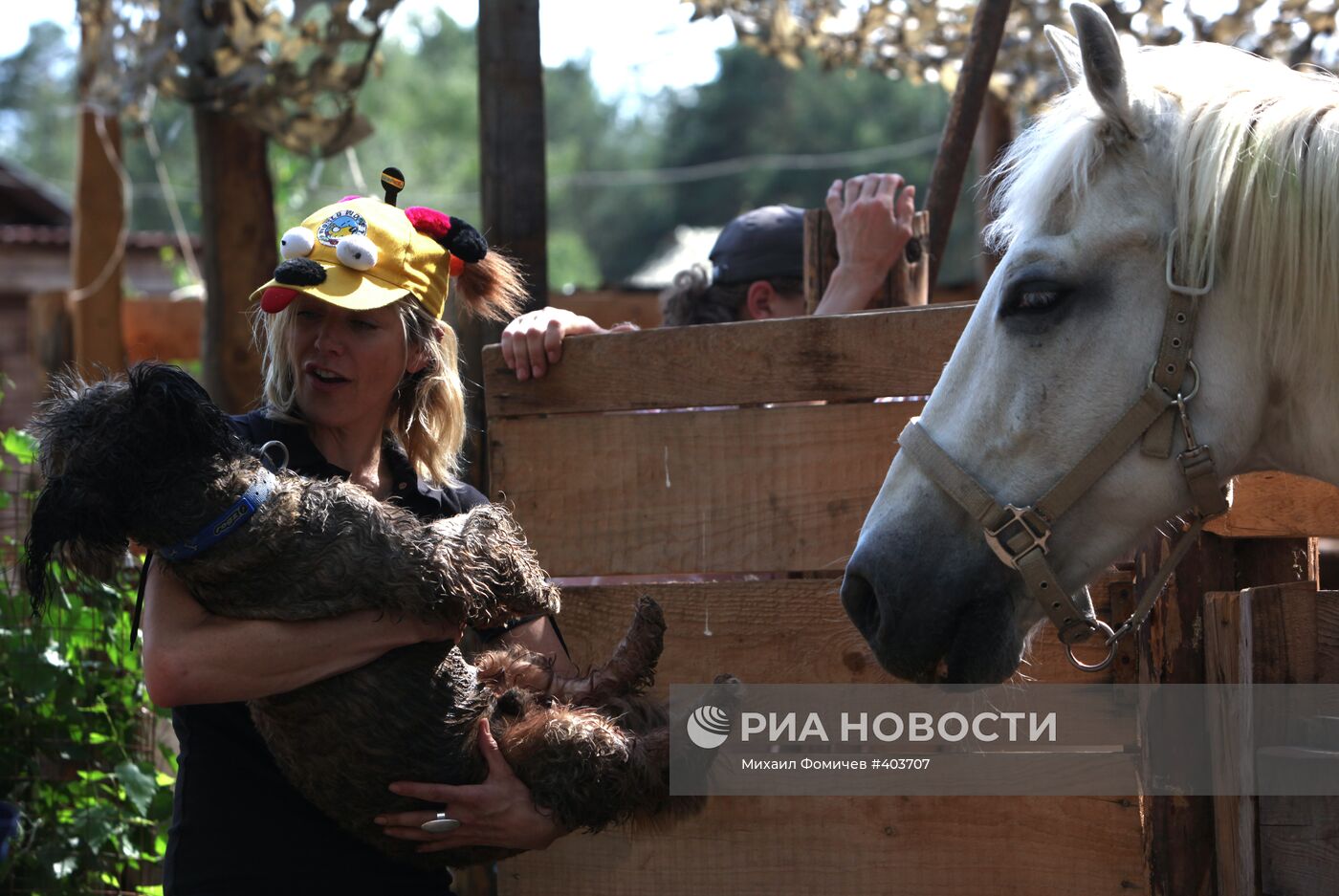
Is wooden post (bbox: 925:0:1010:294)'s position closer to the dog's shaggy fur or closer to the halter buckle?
the halter buckle

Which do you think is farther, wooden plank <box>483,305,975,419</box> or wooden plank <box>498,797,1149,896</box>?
wooden plank <box>483,305,975,419</box>

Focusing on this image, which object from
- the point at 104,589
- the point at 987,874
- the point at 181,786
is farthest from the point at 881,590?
the point at 104,589

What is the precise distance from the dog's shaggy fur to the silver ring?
7cm

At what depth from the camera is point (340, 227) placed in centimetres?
234

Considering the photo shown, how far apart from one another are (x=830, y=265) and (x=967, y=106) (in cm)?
75

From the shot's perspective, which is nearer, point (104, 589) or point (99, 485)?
point (99, 485)

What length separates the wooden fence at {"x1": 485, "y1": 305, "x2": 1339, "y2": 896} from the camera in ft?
7.63

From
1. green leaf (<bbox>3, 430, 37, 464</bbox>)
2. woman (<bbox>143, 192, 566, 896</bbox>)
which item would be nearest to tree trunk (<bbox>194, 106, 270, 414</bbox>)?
green leaf (<bbox>3, 430, 37, 464</bbox>)

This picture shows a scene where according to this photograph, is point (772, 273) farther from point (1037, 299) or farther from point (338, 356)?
point (1037, 299)

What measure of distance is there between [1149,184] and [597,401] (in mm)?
1336

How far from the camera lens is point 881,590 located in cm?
191

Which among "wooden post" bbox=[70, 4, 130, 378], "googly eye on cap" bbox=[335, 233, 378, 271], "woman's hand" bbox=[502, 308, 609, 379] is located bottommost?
"wooden post" bbox=[70, 4, 130, 378]

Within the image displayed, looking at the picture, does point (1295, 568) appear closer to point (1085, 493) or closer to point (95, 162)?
point (1085, 493)

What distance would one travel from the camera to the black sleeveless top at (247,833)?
2.06 m
